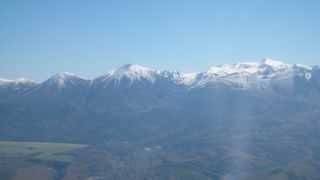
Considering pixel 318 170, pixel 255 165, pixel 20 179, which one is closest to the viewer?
pixel 20 179

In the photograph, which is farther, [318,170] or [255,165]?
[255,165]

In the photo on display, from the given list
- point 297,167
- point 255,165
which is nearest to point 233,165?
point 255,165

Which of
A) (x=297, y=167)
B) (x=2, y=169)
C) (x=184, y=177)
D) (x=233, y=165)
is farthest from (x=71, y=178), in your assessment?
(x=297, y=167)

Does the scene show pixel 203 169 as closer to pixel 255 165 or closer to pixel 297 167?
pixel 255 165

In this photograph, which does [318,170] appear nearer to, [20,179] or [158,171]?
[158,171]

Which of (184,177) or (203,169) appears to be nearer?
(184,177)

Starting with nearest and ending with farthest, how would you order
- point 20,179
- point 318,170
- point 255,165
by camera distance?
point 20,179 < point 318,170 < point 255,165

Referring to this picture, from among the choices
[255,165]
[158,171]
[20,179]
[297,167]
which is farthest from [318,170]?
[20,179]

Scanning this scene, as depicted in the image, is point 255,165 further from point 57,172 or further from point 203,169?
point 57,172
